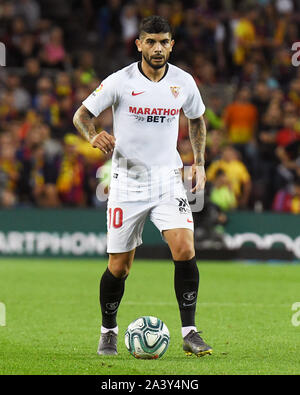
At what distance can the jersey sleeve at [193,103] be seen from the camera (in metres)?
7.92

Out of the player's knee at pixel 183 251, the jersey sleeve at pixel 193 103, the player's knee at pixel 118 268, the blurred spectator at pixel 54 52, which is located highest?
the blurred spectator at pixel 54 52

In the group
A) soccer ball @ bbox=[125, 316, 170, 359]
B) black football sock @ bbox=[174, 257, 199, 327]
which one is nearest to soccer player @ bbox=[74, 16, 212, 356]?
black football sock @ bbox=[174, 257, 199, 327]

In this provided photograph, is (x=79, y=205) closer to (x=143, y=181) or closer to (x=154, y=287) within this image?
(x=154, y=287)

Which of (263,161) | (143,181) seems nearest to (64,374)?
(143,181)

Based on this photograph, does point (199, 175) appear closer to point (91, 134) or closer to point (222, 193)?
point (91, 134)

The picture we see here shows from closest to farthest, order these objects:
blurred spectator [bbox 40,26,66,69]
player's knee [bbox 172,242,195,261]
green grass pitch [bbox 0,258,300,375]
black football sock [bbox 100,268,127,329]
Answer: green grass pitch [bbox 0,258,300,375] < player's knee [bbox 172,242,195,261] < black football sock [bbox 100,268,127,329] < blurred spectator [bbox 40,26,66,69]

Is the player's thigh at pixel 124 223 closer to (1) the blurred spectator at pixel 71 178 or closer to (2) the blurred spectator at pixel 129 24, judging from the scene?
(1) the blurred spectator at pixel 71 178

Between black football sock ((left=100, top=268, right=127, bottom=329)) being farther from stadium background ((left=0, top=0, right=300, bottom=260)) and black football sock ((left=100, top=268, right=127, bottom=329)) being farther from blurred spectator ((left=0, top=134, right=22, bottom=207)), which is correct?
blurred spectator ((left=0, top=134, right=22, bottom=207))

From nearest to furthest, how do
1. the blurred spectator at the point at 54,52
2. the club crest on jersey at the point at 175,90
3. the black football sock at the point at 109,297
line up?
the club crest on jersey at the point at 175,90, the black football sock at the point at 109,297, the blurred spectator at the point at 54,52

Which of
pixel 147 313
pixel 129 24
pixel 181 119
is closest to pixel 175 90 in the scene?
pixel 147 313

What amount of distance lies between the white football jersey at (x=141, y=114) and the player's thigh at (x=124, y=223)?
0.26 m

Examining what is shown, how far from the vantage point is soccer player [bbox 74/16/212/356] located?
25.1 feet

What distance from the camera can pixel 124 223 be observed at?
25.4 feet

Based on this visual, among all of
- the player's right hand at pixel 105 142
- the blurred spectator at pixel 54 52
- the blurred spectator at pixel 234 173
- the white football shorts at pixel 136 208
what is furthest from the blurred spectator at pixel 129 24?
the player's right hand at pixel 105 142
